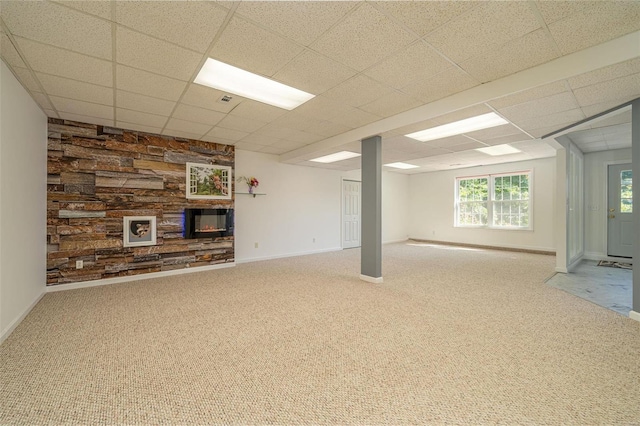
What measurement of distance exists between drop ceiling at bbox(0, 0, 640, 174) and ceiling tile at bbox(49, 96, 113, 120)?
26 millimetres

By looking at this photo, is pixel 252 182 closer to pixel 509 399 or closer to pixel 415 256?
pixel 415 256

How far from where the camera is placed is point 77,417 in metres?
1.51

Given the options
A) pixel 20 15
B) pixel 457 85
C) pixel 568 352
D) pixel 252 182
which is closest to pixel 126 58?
pixel 20 15

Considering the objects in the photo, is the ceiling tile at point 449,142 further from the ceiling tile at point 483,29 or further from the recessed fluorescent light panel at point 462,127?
the ceiling tile at point 483,29

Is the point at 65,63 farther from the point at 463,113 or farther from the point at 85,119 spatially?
the point at 463,113

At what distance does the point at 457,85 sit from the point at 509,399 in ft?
9.41

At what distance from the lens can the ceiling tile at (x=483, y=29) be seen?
1886mm

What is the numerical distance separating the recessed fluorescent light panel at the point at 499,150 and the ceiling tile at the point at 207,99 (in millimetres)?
5048

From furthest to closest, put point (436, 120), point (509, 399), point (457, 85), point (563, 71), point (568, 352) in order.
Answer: point (436, 120), point (457, 85), point (563, 71), point (568, 352), point (509, 399)

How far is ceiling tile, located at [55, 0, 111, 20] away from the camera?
1.81m

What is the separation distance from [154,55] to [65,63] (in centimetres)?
90

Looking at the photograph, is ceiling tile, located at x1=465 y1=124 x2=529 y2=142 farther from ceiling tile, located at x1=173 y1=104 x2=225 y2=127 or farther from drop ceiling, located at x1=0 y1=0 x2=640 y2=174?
ceiling tile, located at x1=173 y1=104 x2=225 y2=127

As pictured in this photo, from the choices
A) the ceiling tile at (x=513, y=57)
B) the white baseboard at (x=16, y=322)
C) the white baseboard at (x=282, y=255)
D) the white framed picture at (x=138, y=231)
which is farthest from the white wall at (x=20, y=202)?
the ceiling tile at (x=513, y=57)

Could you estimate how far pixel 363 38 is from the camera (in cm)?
219
